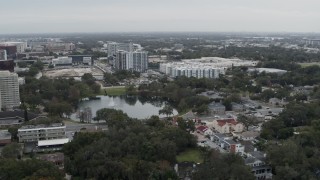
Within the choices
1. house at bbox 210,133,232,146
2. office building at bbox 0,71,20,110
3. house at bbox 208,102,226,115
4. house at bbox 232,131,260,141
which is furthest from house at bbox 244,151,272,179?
office building at bbox 0,71,20,110

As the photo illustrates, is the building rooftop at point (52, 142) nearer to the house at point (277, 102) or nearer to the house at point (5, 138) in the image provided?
the house at point (5, 138)

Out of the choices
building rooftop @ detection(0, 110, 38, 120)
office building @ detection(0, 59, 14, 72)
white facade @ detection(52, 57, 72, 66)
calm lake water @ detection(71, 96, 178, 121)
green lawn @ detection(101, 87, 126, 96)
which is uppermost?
office building @ detection(0, 59, 14, 72)

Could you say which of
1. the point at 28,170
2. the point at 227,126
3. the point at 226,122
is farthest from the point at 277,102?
the point at 28,170

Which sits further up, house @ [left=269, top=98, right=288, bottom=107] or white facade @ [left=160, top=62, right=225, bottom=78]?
white facade @ [left=160, top=62, right=225, bottom=78]

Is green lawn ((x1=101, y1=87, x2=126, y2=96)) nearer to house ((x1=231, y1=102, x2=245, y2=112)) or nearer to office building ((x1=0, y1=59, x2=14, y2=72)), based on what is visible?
office building ((x1=0, y1=59, x2=14, y2=72))

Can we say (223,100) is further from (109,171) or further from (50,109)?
→ (109,171)

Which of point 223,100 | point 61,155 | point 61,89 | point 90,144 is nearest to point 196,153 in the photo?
point 90,144
